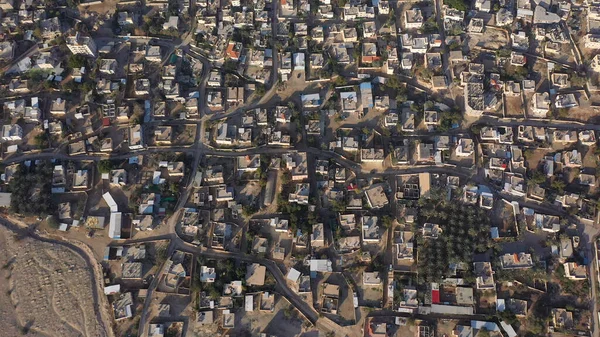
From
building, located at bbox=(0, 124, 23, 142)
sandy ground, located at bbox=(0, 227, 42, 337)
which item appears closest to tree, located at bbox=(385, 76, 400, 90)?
building, located at bbox=(0, 124, 23, 142)

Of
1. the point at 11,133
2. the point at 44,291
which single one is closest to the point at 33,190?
the point at 11,133

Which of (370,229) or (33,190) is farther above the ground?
(33,190)

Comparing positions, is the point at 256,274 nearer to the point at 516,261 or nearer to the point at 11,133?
the point at 516,261

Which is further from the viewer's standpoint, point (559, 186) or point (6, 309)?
point (559, 186)

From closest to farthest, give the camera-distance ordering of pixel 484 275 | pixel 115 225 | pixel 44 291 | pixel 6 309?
pixel 484 275, pixel 6 309, pixel 44 291, pixel 115 225

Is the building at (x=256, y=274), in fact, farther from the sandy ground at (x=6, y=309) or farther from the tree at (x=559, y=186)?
the tree at (x=559, y=186)

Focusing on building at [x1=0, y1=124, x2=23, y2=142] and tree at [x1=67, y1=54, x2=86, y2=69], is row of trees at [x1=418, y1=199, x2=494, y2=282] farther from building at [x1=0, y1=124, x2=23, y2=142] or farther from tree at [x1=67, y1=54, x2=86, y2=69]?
building at [x1=0, y1=124, x2=23, y2=142]

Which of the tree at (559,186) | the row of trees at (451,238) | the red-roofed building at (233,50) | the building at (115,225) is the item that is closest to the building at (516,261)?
the row of trees at (451,238)
